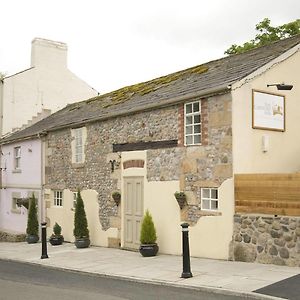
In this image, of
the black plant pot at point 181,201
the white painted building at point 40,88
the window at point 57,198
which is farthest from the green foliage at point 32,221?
the black plant pot at point 181,201

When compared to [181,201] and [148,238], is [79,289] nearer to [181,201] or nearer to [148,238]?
[148,238]

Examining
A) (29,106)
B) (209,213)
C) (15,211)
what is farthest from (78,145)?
(29,106)

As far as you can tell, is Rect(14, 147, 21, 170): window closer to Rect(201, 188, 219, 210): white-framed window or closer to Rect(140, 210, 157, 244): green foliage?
Rect(140, 210, 157, 244): green foliage

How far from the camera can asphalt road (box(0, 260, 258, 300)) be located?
8.62m

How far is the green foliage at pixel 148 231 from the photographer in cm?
1366

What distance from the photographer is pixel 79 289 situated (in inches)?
376

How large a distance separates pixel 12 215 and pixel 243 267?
1655 cm

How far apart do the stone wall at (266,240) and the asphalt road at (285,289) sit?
Result: 1.49 metres

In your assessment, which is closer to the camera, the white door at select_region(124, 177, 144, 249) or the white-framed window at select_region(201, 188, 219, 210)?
the white-framed window at select_region(201, 188, 219, 210)

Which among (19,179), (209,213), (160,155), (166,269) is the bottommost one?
(166,269)

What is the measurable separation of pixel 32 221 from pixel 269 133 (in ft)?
37.9

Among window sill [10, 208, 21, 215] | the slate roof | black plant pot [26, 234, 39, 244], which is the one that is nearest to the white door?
the slate roof

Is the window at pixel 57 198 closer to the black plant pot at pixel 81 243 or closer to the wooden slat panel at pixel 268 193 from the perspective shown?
the black plant pot at pixel 81 243

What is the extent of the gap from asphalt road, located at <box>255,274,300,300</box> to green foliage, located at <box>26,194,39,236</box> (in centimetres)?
1348
